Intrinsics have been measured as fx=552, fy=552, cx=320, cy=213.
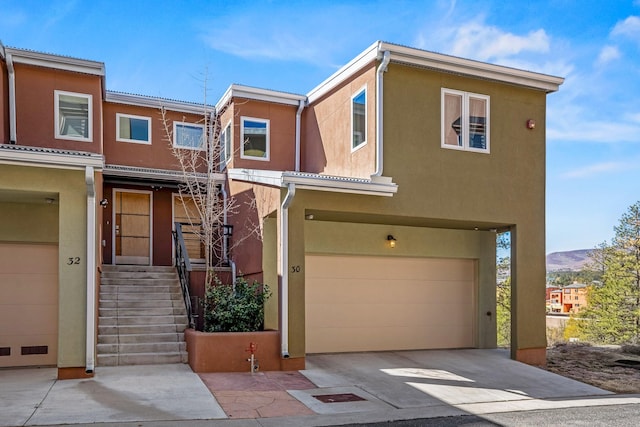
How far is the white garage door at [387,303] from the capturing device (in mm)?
11938

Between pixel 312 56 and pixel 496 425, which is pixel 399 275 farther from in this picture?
pixel 312 56

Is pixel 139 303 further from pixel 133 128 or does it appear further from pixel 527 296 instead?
pixel 527 296

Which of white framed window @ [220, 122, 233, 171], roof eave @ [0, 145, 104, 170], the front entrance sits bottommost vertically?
the front entrance

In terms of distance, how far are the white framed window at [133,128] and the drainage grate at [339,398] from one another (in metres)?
9.94

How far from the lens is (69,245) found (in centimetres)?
900

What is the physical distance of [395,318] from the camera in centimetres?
1264

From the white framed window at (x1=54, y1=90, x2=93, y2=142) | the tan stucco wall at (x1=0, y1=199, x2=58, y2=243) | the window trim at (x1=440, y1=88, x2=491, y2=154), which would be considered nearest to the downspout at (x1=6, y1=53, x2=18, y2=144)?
the white framed window at (x1=54, y1=90, x2=93, y2=142)

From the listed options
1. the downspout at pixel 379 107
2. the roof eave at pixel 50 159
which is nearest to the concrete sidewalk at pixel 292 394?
the roof eave at pixel 50 159

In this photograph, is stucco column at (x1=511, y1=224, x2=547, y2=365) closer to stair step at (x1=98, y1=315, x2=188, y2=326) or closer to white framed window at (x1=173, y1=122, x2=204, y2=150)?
stair step at (x1=98, y1=315, x2=188, y2=326)

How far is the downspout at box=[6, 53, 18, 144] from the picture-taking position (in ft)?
39.9

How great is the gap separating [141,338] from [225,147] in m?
6.43

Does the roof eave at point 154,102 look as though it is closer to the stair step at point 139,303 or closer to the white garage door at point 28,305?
the stair step at point 139,303

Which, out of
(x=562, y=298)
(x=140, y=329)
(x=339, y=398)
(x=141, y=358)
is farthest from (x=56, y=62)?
(x=562, y=298)

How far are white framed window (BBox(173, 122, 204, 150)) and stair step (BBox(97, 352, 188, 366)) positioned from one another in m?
7.14
